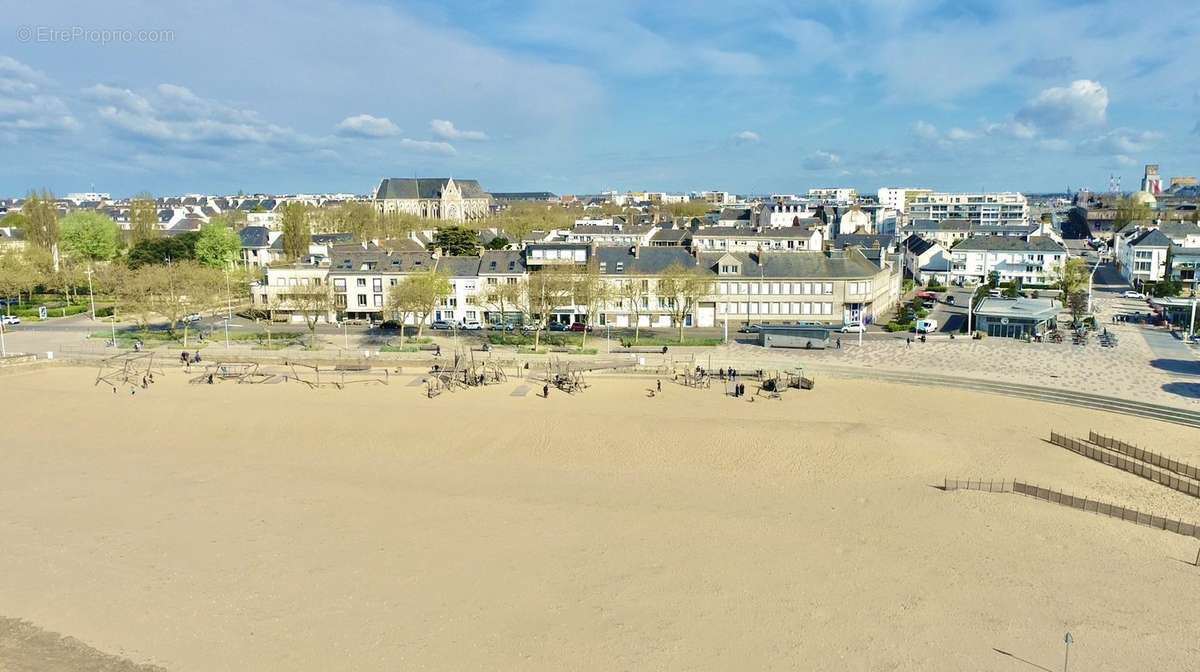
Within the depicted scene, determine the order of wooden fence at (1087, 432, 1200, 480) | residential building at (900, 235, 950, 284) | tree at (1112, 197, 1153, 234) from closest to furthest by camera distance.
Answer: wooden fence at (1087, 432, 1200, 480) < residential building at (900, 235, 950, 284) < tree at (1112, 197, 1153, 234)

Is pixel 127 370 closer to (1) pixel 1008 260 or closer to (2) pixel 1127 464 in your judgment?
(2) pixel 1127 464

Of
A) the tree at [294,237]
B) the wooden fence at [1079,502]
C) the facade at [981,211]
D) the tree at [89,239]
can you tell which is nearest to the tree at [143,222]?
the tree at [89,239]

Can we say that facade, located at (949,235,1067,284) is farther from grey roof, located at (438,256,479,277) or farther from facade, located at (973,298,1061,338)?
grey roof, located at (438,256,479,277)

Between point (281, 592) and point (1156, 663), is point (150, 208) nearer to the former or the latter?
point (281, 592)

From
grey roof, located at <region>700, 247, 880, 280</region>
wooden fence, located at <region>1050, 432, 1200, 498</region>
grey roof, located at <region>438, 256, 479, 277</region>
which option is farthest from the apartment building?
wooden fence, located at <region>1050, 432, 1200, 498</region>

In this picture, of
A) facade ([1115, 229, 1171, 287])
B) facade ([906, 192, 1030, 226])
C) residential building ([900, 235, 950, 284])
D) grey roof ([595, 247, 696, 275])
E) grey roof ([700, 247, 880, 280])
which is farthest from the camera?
facade ([906, 192, 1030, 226])

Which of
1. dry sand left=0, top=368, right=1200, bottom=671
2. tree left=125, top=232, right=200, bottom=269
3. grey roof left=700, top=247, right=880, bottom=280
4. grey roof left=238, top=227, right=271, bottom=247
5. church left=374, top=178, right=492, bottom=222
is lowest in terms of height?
dry sand left=0, top=368, right=1200, bottom=671

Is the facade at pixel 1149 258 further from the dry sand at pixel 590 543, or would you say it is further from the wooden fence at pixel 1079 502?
the wooden fence at pixel 1079 502

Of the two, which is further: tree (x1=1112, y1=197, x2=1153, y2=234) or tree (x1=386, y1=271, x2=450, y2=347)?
tree (x1=1112, y1=197, x2=1153, y2=234)
